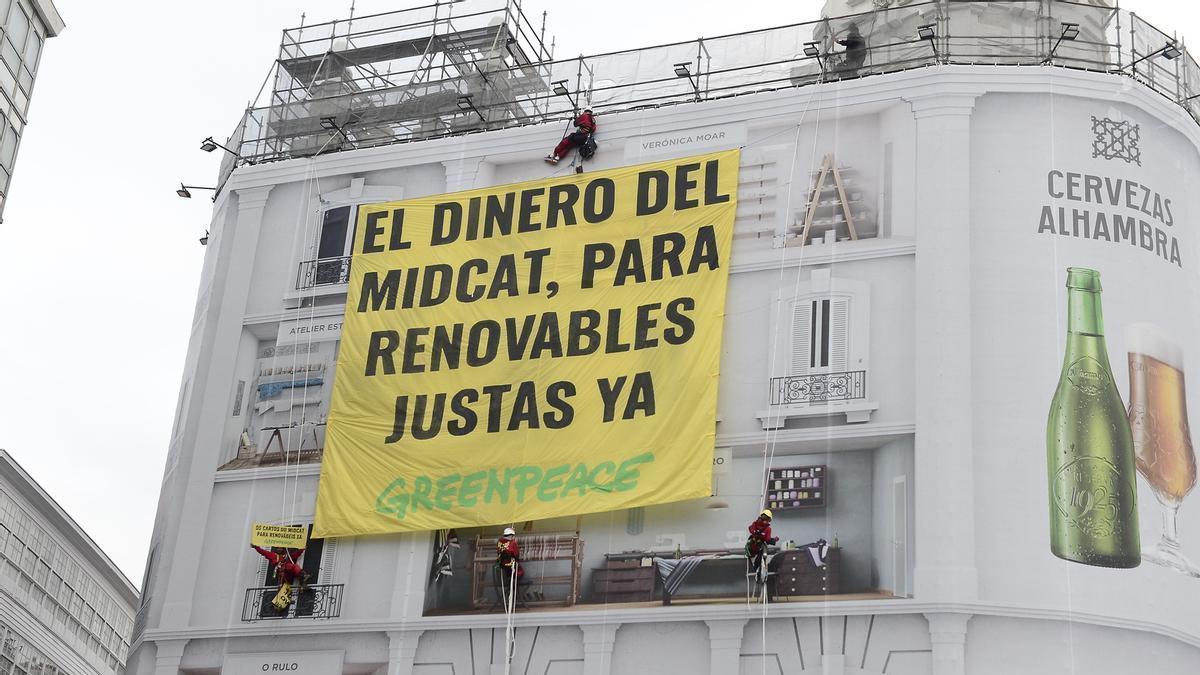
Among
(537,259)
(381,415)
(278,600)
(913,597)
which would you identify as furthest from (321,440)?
(913,597)

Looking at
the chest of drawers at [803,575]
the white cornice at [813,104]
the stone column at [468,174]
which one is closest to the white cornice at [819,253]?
the white cornice at [813,104]

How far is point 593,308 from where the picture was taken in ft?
111

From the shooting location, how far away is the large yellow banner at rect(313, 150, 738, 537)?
32094 mm

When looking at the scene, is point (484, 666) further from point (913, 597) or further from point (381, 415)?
point (913, 597)

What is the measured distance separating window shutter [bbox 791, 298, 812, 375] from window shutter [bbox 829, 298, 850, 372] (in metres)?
0.44

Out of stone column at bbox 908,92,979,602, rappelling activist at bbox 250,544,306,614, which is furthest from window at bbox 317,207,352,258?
stone column at bbox 908,92,979,602

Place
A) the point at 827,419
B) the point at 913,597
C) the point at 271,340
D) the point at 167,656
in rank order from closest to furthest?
the point at 913,597
the point at 827,419
the point at 167,656
the point at 271,340

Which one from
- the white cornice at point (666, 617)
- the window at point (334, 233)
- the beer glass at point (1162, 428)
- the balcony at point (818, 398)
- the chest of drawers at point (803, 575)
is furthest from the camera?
the window at point (334, 233)

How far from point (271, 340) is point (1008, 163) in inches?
664

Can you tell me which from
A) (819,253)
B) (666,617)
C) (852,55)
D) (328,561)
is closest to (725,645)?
(666,617)

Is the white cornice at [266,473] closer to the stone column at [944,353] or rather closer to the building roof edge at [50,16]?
the stone column at [944,353]

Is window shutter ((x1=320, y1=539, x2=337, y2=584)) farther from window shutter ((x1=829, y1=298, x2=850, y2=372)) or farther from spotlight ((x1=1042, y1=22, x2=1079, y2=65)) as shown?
spotlight ((x1=1042, y1=22, x2=1079, y2=65))

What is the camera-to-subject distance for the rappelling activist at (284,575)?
32.8m

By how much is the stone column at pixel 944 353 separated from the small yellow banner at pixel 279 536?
1274cm
